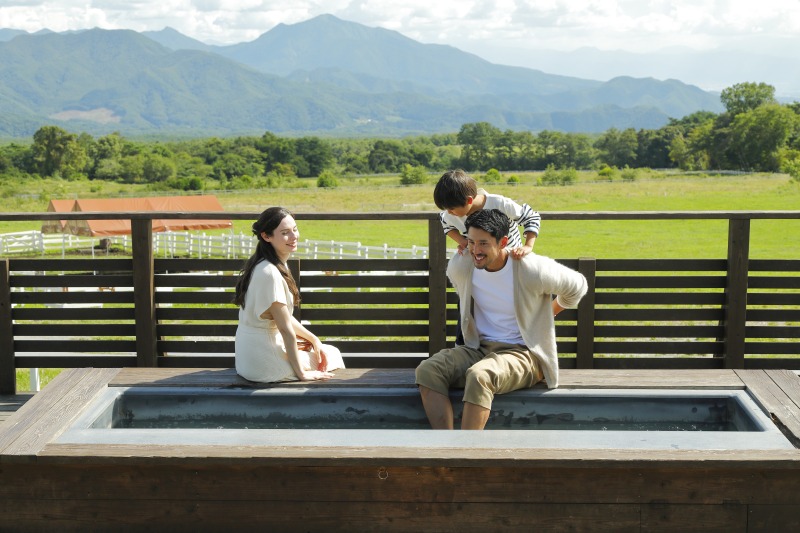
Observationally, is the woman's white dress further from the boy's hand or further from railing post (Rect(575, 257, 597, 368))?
railing post (Rect(575, 257, 597, 368))

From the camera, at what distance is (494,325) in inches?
160

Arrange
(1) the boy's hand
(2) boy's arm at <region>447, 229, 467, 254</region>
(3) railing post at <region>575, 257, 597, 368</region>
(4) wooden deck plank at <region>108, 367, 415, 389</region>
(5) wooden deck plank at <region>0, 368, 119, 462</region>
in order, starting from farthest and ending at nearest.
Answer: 1. (3) railing post at <region>575, 257, 597, 368</region>
2. (2) boy's arm at <region>447, 229, 467, 254</region>
3. (4) wooden deck plank at <region>108, 367, 415, 389</region>
4. (1) the boy's hand
5. (5) wooden deck plank at <region>0, 368, 119, 462</region>

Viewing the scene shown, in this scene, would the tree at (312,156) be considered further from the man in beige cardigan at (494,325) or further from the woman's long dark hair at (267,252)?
the man in beige cardigan at (494,325)

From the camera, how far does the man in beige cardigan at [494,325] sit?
369 centimetres

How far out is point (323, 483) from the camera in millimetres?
3047

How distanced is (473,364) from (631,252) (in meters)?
28.1

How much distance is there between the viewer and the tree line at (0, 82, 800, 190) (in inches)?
3777

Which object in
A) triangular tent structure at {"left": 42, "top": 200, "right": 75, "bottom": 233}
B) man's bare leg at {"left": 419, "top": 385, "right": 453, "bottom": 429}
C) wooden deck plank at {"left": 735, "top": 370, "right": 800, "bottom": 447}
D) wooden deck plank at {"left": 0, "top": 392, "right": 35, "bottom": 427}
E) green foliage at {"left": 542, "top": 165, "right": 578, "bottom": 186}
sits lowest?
triangular tent structure at {"left": 42, "top": 200, "right": 75, "bottom": 233}

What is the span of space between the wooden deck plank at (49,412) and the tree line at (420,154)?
74.3 metres

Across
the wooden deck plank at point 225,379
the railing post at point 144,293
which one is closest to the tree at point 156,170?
the railing post at point 144,293

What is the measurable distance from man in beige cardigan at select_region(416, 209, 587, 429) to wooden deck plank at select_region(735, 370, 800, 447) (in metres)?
0.81

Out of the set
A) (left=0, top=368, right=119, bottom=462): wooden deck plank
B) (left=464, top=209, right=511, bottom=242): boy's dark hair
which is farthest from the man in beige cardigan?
(left=0, top=368, right=119, bottom=462): wooden deck plank

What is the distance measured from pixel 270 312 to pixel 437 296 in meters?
1.52

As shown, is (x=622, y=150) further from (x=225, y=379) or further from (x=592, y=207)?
(x=225, y=379)
